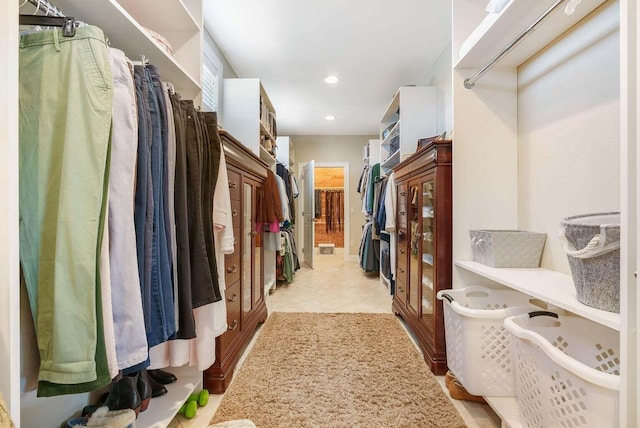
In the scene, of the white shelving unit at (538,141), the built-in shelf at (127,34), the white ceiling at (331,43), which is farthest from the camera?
the white ceiling at (331,43)

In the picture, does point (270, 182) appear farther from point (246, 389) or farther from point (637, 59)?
point (637, 59)

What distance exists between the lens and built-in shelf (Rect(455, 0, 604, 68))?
3.96 feet

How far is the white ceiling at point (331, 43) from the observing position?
227 centimetres

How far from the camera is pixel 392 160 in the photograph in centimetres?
357

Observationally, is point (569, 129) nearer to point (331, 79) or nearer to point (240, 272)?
point (240, 272)

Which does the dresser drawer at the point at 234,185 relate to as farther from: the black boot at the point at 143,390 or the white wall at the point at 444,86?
the white wall at the point at 444,86

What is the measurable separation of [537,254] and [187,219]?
5.23 ft

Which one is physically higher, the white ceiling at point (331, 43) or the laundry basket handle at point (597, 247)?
the white ceiling at point (331, 43)

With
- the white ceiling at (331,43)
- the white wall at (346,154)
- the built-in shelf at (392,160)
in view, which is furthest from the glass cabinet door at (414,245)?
the white wall at (346,154)

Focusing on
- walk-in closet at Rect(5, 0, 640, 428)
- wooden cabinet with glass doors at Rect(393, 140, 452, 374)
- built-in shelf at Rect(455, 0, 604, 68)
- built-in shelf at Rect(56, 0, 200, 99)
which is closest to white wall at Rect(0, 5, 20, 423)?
walk-in closet at Rect(5, 0, 640, 428)

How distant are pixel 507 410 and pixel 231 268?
1432 mm

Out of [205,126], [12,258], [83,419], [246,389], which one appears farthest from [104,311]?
[246,389]

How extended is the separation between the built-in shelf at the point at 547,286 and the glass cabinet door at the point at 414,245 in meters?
0.50

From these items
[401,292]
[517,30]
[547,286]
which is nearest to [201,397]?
[547,286]
